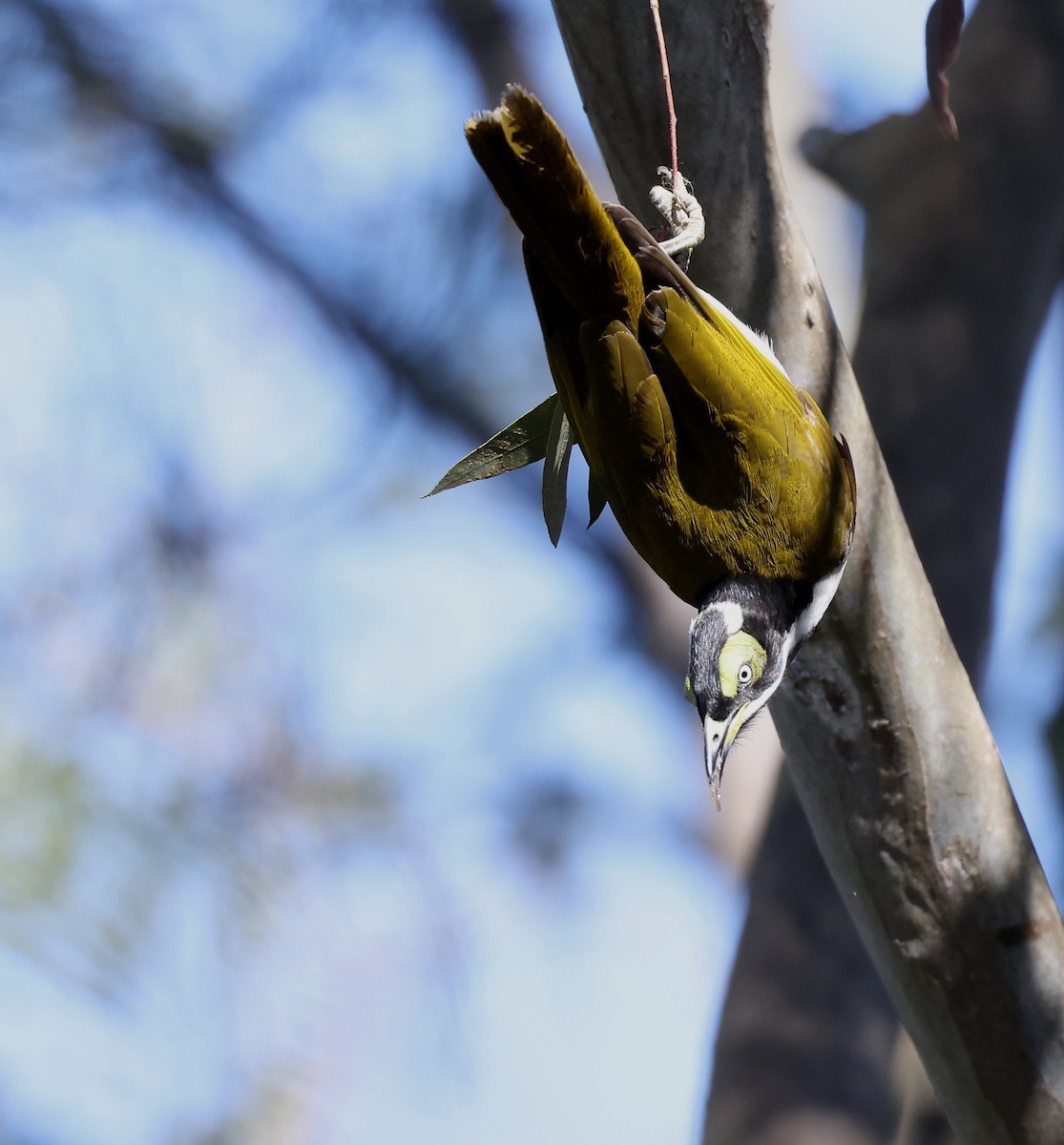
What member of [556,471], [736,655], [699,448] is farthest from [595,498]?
[736,655]

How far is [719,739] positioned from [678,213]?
0.83 m

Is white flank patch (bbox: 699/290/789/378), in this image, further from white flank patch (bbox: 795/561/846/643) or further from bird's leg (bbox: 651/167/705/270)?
white flank patch (bbox: 795/561/846/643)

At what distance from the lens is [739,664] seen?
207 cm

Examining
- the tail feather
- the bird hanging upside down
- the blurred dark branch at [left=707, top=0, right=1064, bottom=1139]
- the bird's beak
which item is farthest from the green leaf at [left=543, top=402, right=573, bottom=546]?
the blurred dark branch at [left=707, top=0, right=1064, bottom=1139]

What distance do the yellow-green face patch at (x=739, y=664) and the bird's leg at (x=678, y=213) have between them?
2.00 feet

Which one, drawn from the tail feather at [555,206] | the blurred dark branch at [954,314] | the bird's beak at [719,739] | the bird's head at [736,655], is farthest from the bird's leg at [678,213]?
the blurred dark branch at [954,314]

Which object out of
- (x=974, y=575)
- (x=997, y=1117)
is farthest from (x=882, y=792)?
(x=974, y=575)

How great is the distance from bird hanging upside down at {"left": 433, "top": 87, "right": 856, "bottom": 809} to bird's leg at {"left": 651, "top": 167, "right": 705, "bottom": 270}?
0.07ft

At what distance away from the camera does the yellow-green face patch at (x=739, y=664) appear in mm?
2014

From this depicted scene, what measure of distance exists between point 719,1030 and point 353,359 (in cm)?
318

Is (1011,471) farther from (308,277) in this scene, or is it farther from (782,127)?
(308,277)

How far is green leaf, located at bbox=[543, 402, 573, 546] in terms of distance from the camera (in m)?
2.06

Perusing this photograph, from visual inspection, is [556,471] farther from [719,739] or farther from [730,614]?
[719,739]

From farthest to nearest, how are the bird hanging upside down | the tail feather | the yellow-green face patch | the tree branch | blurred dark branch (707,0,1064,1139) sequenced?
blurred dark branch (707,0,1064,1139)
the tree branch
the yellow-green face patch
the bird hanging upside down
the tail feather
